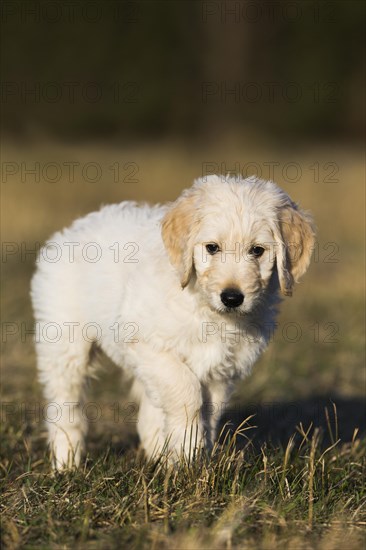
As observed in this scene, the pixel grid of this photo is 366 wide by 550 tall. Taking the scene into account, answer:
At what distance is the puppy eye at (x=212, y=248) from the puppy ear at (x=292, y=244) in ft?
1.07

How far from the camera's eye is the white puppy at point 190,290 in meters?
4.46

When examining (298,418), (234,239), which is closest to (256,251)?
(234,239)

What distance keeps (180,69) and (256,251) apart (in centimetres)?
2826

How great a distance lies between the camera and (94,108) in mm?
30938

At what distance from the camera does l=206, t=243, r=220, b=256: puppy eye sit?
177 inches

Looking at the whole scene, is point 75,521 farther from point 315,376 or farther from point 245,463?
point 315,376

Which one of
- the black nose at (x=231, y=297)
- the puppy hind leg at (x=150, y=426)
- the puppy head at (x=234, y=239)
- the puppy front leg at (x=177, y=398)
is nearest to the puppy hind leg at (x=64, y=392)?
the puppy hind leg at (x=150, y=426)

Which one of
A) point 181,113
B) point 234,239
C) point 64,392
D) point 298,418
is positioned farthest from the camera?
point 181,113

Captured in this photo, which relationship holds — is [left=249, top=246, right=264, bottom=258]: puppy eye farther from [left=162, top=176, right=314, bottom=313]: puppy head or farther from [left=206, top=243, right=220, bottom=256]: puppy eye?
[left=206, top=243, right=220, bottom=256]: puppy eye

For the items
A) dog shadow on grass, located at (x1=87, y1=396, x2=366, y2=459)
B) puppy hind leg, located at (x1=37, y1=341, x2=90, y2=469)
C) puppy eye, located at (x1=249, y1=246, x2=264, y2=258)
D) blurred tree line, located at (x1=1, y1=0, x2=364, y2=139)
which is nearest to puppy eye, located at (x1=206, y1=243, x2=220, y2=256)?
puppy eye, located at (x1=249, y1=246, x2=264, y2=258)

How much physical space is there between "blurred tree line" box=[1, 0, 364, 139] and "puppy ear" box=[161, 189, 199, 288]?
77.8ft

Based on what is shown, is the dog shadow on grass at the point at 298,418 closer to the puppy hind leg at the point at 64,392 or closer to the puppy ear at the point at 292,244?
the puppy hind leg at the point at 64,392

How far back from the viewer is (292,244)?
4.70 m

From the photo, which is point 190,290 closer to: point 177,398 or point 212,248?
point 212,248
